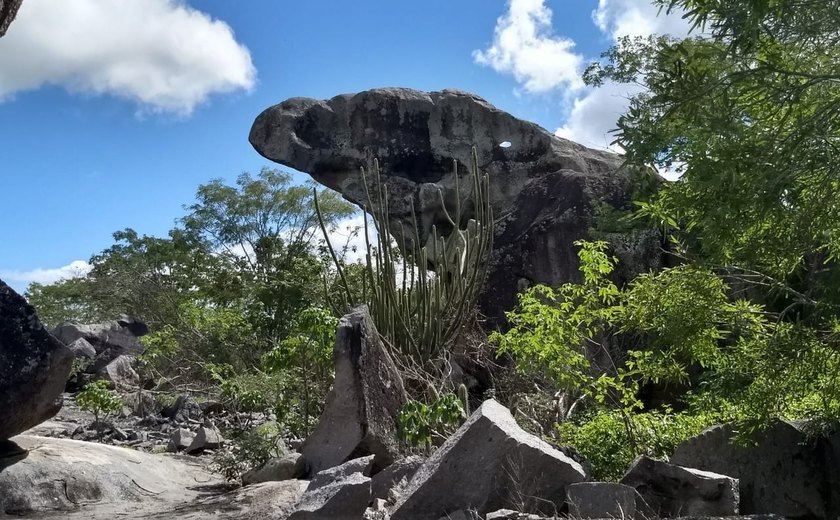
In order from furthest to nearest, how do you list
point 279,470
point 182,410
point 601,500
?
point 182,410
point 279,470
point 601,500

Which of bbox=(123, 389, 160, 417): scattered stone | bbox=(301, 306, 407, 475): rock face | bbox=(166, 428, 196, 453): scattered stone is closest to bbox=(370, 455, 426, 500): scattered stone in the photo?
bbox=(301, 306, 407, 475): rock face

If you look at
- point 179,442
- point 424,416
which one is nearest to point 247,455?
point 424,416

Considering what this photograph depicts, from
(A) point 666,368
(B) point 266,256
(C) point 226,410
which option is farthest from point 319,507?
(B) point 266,256

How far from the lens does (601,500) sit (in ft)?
15.6

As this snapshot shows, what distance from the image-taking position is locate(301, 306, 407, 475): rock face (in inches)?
284

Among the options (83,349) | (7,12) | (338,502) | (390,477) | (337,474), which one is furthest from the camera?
(83,349)

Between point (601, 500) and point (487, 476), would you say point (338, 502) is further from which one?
point (601, 500)

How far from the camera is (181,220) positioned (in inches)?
1147

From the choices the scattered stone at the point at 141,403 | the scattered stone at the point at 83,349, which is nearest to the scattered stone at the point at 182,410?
the scattered stone at the point at 141,403

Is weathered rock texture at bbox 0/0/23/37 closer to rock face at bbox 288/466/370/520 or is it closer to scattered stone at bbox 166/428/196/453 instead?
rock face at bbox 288/466/370/520

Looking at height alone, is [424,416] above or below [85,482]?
above

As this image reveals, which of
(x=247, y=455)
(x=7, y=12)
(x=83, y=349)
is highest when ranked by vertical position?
(x=7, y=12)

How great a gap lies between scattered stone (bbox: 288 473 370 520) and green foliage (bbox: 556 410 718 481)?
2040 millimetres

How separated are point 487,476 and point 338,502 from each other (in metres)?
0.93
